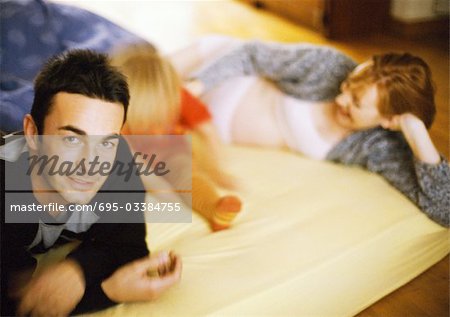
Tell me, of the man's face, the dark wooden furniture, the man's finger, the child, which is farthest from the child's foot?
the dark wooden furniture

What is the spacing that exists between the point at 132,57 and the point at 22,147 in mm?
303

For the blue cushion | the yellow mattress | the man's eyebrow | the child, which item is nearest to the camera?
the man's eyebrow

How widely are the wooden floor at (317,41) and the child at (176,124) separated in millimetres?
314

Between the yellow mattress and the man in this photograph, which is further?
the yellow mattress

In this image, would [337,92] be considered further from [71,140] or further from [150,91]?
[71,140]

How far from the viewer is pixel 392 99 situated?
80 centimetres

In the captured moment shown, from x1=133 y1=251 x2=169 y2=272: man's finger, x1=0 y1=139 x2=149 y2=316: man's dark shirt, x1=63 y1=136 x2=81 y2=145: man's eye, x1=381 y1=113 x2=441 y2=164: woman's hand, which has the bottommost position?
x1=133 y1=251 x2=169 y2=272: man's finger

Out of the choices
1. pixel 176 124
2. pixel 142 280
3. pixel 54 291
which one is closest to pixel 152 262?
pixel 142 280

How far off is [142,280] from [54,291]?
0.11 meters

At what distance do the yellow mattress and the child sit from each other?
0.12ft

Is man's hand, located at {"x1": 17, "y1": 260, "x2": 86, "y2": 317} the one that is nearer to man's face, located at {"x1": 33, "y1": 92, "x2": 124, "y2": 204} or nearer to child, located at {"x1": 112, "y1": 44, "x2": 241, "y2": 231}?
man's face, located at {"x1": 33, "y1": 92, "x2": 124, "y2": 204}

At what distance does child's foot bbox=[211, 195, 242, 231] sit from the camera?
0.78 meters

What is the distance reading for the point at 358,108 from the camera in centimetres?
85

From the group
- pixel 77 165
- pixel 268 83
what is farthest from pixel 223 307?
pixel 268 83
